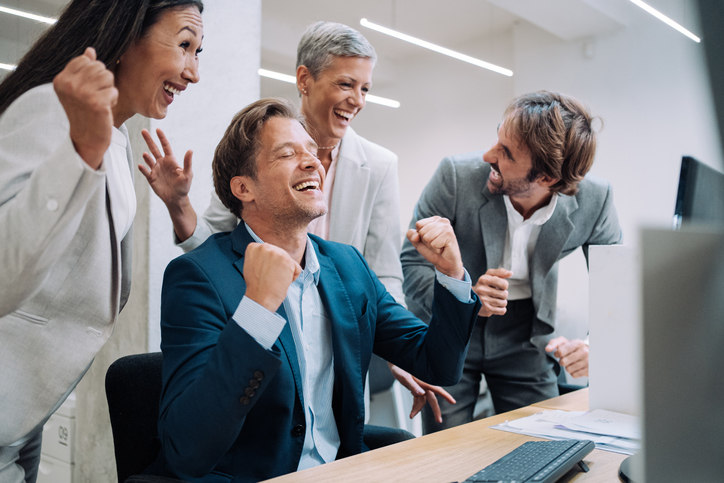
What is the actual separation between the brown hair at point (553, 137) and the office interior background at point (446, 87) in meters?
0.53

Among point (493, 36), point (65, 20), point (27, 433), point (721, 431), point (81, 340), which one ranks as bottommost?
point (27, 433)

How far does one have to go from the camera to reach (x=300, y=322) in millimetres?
1403

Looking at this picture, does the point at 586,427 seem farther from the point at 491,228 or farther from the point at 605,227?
the point at 605,227

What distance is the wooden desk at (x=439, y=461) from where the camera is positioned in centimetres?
100

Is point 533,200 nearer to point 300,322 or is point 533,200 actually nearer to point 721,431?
point 300,322

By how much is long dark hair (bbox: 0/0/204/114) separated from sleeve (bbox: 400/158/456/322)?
1168 mm

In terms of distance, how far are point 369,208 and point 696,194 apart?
1.10 meters

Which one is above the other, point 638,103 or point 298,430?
point 638,103

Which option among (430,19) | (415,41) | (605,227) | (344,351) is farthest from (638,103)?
(344,351)

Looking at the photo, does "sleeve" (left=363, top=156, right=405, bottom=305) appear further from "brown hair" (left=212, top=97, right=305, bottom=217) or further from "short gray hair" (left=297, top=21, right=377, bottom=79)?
"brown hair" (left=212, top=97, right=305, bottom=217)

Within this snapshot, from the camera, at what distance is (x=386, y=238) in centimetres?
203

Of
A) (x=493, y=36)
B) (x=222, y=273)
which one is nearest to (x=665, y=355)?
(x=222, y=273)

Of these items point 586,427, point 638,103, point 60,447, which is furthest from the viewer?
point 638,103

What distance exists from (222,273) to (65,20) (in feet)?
2.01
